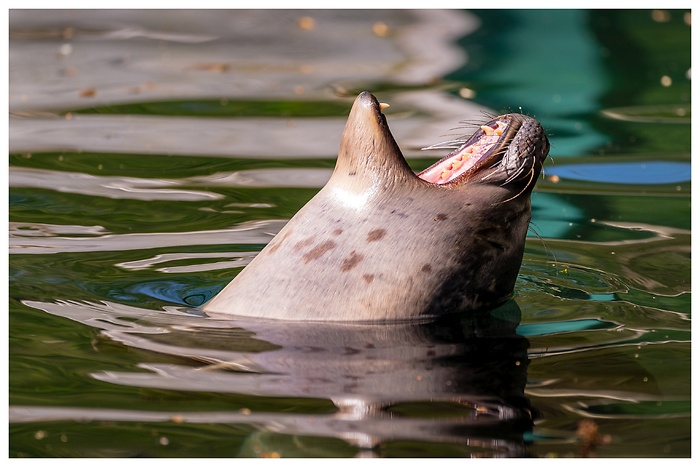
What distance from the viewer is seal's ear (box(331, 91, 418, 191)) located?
5422 mm

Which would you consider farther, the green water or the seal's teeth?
the seal's teeth

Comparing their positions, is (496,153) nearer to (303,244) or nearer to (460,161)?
(460,161)

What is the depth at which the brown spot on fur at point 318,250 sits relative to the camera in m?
5.40

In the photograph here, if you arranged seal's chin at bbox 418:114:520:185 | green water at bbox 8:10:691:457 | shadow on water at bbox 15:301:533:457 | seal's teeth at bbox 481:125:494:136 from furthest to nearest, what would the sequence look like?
seal's teeth at bbox 481:125:494:136 → seal's chin at bbox 418:114:520:185 → green water at bbox 8:10:691:457 → shadow on water at bbox 15:301:533:457

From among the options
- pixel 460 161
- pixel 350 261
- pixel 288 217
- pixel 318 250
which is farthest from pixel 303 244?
pixel 288 217

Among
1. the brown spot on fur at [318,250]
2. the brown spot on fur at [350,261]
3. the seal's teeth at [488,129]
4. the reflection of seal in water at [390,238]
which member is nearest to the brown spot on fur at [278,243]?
the reflection of seal in water at [390,238]

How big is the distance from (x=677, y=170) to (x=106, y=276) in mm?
4069

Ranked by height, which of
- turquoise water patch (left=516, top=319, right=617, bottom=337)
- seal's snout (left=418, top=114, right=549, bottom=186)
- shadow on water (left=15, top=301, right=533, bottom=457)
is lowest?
shadow on water (left=15, top=301, right=533, bottom=457)

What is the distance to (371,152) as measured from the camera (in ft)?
17.8

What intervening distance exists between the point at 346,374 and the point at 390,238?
0.68 m

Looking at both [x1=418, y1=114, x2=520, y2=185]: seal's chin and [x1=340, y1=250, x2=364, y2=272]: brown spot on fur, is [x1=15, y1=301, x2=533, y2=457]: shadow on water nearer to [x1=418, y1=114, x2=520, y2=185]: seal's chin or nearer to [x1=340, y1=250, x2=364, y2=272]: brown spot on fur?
[x1=340, y1=250, x2=364, y2=272]: brown spot on fur

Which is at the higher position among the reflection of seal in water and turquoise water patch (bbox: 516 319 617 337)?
the reflection of seal in water

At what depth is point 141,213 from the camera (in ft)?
24.6

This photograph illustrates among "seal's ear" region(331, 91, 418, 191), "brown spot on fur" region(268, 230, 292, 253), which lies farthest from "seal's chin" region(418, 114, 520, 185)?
"brown spot on fur" region(268, 230, 292, 253)
